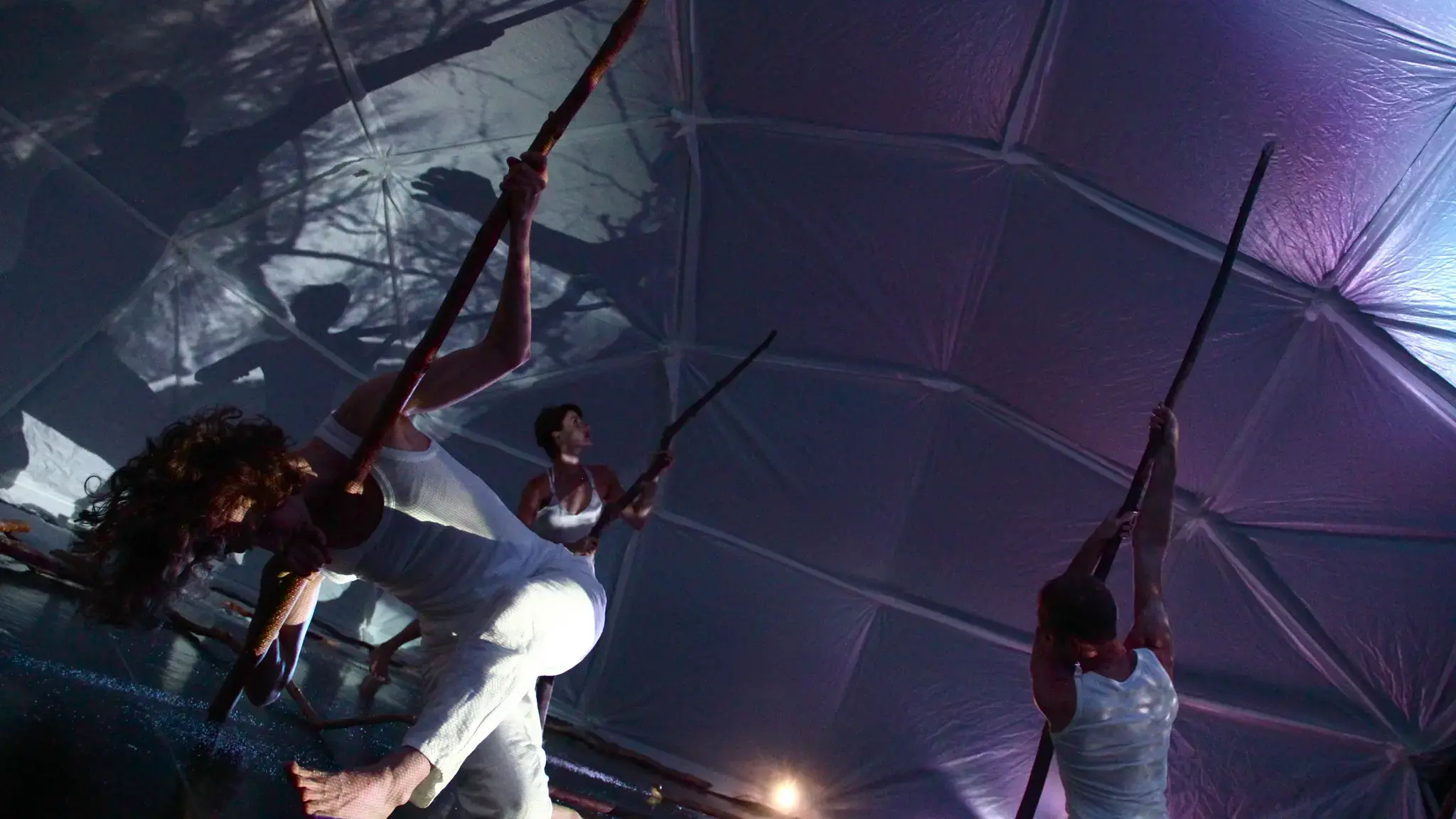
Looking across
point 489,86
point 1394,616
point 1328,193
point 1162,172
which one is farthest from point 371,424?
point 1394,616

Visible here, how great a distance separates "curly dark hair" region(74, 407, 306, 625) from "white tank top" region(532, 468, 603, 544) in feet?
9.43

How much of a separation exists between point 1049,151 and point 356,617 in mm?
5277

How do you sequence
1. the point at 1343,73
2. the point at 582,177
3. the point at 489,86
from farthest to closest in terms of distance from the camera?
the point at 582,177 < the point at 489,86 < the point at 1343,73

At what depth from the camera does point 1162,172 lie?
16.2ft

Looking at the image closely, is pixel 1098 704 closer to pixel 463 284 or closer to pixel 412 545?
pixel 412 545

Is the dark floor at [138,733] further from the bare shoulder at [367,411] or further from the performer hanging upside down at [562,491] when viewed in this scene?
→ the performer hanging upside down at [562,491]

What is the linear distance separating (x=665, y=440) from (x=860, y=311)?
130 cm

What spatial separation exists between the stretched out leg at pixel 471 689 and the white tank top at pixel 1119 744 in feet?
4.31

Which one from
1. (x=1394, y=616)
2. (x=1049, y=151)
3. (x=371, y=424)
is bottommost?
(x=371, y=424)

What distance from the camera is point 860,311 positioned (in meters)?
5.97

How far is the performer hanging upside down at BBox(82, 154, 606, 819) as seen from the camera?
226cm

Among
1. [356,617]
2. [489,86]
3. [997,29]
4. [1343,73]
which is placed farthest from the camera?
[356,617]

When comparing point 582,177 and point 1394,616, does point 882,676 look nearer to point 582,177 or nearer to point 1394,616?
point 1394,616

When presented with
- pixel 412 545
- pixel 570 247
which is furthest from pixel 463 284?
pixel 570 247
